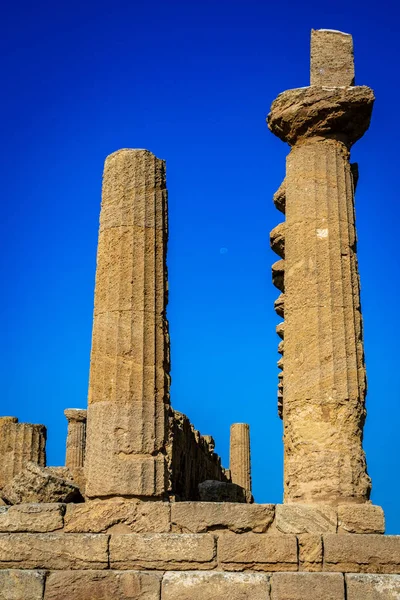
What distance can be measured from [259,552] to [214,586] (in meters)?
0.69

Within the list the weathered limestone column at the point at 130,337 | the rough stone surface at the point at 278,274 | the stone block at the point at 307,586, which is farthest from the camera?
the rough stone surface at the point at 278,274

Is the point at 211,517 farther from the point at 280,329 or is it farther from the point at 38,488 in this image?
the point at 280,329

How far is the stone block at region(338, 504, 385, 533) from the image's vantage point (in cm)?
1142

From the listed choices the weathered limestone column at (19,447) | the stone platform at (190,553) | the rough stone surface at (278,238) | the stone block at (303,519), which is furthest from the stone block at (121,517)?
the weathered limestone column at (19,447)

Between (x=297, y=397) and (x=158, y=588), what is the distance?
3303 millimetres

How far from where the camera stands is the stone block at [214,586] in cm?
1048

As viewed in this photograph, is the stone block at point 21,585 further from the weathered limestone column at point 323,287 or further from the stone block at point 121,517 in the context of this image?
the weathered limestone column at point 323,287

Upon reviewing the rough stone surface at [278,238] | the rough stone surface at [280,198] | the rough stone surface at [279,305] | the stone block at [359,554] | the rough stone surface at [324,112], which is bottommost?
the stone block at [359,554]

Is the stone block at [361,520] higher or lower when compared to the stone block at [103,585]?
higher

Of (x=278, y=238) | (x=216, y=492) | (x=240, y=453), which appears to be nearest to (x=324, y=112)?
(x=278, y=238)

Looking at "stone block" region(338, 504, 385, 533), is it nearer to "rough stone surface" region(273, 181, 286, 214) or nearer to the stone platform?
the stone platform

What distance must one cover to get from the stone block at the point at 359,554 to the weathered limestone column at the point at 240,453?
2307 cm

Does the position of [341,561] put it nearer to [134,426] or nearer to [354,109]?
[134,426]

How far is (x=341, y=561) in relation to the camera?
1084cm
